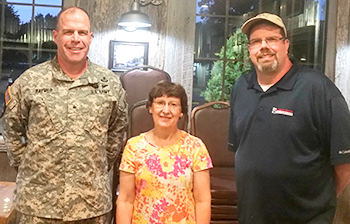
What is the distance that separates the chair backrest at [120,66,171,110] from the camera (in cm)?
312

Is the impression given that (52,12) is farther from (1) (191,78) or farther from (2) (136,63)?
(1) (191,78)

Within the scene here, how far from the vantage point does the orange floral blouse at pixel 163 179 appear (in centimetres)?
156

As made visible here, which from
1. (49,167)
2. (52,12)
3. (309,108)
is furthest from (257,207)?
(52,12)

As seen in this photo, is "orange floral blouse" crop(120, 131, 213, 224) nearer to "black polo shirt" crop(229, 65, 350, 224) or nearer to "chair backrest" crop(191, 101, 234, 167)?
"black polo shirt" crop(229, 65, 350, 224)

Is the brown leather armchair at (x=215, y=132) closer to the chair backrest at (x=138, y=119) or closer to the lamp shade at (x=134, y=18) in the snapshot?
the chair backrest at (x=138, y=119)

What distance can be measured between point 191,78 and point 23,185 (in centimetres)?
203

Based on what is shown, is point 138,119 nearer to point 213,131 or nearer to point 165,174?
point 213,131

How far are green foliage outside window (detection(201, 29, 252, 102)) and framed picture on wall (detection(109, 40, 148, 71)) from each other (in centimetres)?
67

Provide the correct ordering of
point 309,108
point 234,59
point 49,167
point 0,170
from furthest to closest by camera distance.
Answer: point 234,59, point 0,170, point 49,167, point 309,108

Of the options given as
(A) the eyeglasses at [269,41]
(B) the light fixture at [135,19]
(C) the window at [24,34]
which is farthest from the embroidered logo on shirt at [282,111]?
(C) the window at [24,34]

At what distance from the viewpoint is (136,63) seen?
3338mm

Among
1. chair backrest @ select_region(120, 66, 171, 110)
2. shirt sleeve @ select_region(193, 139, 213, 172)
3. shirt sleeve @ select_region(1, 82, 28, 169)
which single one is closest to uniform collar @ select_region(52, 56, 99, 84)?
shirt sleeve @ select_region(1, 82, 28, 169)

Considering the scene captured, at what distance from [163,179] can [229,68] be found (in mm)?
2170

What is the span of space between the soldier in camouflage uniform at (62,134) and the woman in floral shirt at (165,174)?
0.24 m
